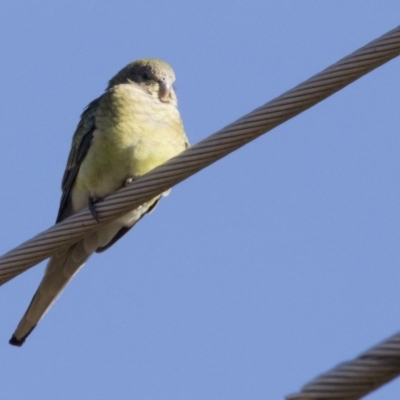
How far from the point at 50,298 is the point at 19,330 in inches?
11.8

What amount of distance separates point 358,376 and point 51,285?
4267 millimetres

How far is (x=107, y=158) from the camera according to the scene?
20.2 ft

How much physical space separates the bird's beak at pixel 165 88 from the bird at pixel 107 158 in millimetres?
38

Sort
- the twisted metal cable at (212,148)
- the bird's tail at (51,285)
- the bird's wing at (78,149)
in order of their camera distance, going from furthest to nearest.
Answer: the bird's wing at (78,149)
the bird's tail at (51,285)
the twisted metal cable at (212,148)

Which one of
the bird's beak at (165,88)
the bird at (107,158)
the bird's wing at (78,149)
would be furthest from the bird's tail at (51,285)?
the bird's beak at (165,88)

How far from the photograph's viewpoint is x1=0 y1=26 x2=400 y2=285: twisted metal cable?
3770 millimetres

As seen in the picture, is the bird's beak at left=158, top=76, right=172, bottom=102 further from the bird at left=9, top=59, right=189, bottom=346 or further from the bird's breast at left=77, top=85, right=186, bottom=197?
the bird's breast at left=77, top=85, right=186, bottom=197

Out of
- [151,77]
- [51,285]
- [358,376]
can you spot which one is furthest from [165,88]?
[358,376]

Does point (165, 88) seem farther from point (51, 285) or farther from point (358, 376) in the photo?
point (358, 376)

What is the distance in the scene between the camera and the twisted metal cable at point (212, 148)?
12.4ft

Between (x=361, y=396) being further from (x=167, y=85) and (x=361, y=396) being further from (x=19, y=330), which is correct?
(x=167, y=85)

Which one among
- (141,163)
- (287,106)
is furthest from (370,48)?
(141,163)

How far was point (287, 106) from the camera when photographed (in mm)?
3836

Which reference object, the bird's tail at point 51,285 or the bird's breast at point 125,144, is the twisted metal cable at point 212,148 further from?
the bird's tail at point 51,285
